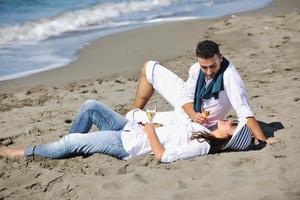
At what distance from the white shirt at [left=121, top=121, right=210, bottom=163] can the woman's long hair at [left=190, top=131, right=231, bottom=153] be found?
0.15 ft

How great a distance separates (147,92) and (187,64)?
9.28ft

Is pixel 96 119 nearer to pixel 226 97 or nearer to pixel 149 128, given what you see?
pixel 149 128

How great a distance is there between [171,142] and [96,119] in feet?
2.84

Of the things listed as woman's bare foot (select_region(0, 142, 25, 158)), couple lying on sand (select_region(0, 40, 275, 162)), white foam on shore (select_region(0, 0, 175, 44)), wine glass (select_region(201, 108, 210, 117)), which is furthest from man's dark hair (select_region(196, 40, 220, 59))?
white foam on shore (select_region(0, 0, 175, 44))

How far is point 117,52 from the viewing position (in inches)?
380

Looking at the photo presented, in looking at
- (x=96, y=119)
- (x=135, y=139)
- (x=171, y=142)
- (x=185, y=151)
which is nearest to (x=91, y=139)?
(x=96, y=119)

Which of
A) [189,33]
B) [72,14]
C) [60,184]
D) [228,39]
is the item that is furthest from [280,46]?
[72,14]

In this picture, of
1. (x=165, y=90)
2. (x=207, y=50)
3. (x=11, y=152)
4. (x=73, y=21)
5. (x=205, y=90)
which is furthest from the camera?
(x=73, y=21)

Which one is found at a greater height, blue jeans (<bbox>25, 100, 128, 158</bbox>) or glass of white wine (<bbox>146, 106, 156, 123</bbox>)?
glass of white wine (<bbox>146, 106, 156, 123</bbox>)

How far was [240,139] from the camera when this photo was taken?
4.74 m

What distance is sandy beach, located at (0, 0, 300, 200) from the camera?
4.36 metres

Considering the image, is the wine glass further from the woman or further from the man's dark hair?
the man's dark hair

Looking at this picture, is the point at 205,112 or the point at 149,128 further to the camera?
the point at 205,112

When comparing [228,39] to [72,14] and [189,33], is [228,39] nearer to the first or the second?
→ [189,33]
